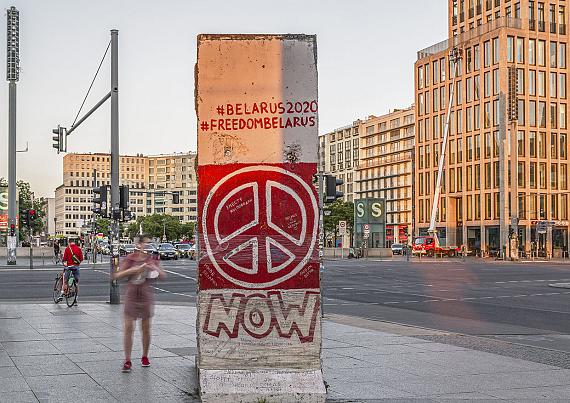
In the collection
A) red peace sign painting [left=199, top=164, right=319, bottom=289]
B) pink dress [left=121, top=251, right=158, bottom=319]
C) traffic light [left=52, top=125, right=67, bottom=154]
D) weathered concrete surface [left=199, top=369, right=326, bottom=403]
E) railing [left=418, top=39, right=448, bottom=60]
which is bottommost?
weathered concrete surface [left=199, top=369, right=326, bottom=403]

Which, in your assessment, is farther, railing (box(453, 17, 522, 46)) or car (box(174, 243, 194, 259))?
railing (box(453, 17, 522, 46))

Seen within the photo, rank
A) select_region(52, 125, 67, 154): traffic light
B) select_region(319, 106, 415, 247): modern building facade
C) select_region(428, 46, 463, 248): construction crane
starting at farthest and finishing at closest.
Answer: select_region(319, 106, 415, 247): modern building facade → select_region(428, 46, 463, 248): construction crane → select_region(52, 125, 67, 154): traffic light

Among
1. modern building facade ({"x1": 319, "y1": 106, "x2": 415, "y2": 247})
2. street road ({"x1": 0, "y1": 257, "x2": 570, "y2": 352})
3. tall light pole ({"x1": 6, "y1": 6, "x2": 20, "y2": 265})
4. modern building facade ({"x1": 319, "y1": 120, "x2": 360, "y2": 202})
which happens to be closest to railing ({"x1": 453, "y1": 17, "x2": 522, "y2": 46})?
modern building facade ({"x1": 319, "y1": 106, "x2": 415, "y2": 247})

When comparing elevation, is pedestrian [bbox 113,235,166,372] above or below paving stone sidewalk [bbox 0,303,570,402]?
above

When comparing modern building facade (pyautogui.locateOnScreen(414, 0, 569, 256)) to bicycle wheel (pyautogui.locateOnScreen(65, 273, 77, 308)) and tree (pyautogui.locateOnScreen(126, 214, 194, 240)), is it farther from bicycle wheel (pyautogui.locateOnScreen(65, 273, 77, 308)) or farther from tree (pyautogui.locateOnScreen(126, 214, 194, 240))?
tree (pyautogui.locateOnScreen(126, 214, 194, 240))

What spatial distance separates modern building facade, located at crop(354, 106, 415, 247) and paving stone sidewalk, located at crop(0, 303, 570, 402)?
12571 centimetres

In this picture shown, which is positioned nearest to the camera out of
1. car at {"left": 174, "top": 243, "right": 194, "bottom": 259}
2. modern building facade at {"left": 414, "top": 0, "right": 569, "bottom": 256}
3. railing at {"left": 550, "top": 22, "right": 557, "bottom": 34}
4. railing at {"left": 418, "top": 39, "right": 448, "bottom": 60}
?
car at {"left": 174, "top": 243, "right": 194, "bottom": 259}

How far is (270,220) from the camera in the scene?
27.2 feet

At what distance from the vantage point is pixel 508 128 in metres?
88.2

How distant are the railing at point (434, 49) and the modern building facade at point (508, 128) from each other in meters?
1.92

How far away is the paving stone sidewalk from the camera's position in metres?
8.42

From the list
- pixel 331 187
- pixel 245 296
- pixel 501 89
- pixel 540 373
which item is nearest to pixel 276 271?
pixel 245 296

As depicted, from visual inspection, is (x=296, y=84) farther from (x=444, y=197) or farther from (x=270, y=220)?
(x=444, y=197)

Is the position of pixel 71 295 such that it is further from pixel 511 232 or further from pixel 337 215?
pixel 337 215
